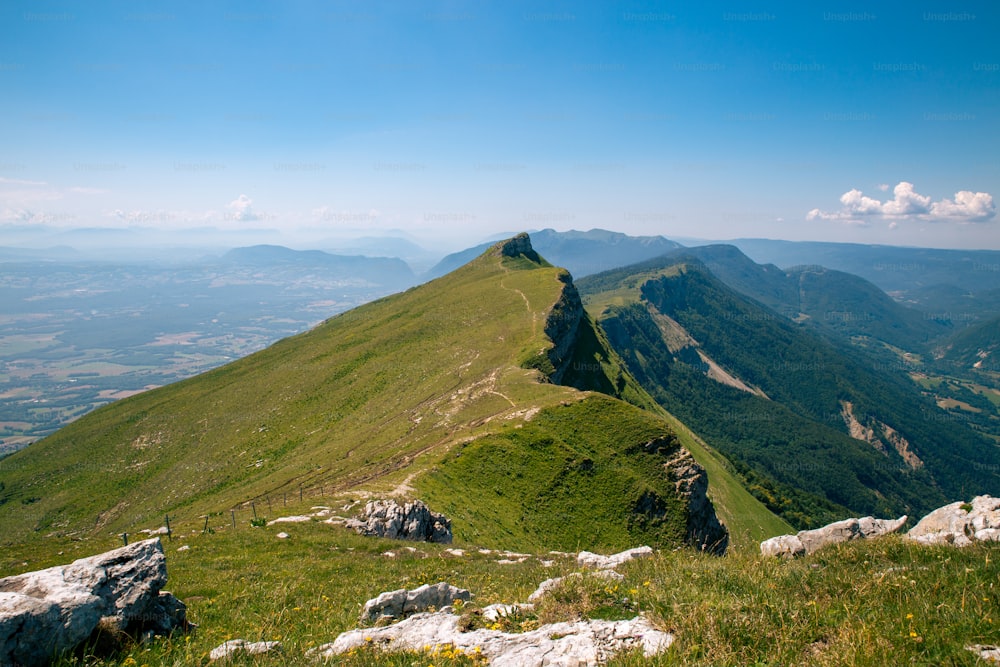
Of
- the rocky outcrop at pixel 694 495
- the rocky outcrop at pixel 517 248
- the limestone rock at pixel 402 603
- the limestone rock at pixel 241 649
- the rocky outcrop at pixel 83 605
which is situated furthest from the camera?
the rocky outcrop at pixel 517 248

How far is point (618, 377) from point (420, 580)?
317 feet

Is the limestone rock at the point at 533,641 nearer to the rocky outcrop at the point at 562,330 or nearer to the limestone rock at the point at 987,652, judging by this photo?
the limestone rock at the point at 987,652

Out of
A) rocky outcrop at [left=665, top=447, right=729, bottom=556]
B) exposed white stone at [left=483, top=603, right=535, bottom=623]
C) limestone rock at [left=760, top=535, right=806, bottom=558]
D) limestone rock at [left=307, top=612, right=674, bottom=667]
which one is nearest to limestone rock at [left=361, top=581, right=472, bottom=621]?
limestone rock at [left=307, top=612, right=674, bottom=667]

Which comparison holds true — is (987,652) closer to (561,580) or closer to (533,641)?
(533,641)

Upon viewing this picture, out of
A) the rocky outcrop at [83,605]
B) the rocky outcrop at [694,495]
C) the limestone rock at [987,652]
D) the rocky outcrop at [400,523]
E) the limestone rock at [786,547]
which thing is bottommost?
the rocky outcrop at [694,495]

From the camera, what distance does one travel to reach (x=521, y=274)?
124875 mm

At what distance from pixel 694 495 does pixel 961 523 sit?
3263 centimetres

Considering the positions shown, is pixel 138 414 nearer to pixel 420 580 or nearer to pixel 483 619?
pixel 420 580

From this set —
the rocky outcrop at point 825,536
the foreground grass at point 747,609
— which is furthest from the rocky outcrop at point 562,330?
the foreground grass at point 747,609

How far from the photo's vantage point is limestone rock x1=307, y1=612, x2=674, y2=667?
635 cm

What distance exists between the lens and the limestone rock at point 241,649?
734cm

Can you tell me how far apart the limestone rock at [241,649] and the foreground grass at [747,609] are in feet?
0.59

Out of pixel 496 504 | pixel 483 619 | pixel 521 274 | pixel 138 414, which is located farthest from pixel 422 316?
pixel 483 619

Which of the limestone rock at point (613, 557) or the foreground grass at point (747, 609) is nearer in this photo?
the foreground grass at point (747, 609)
